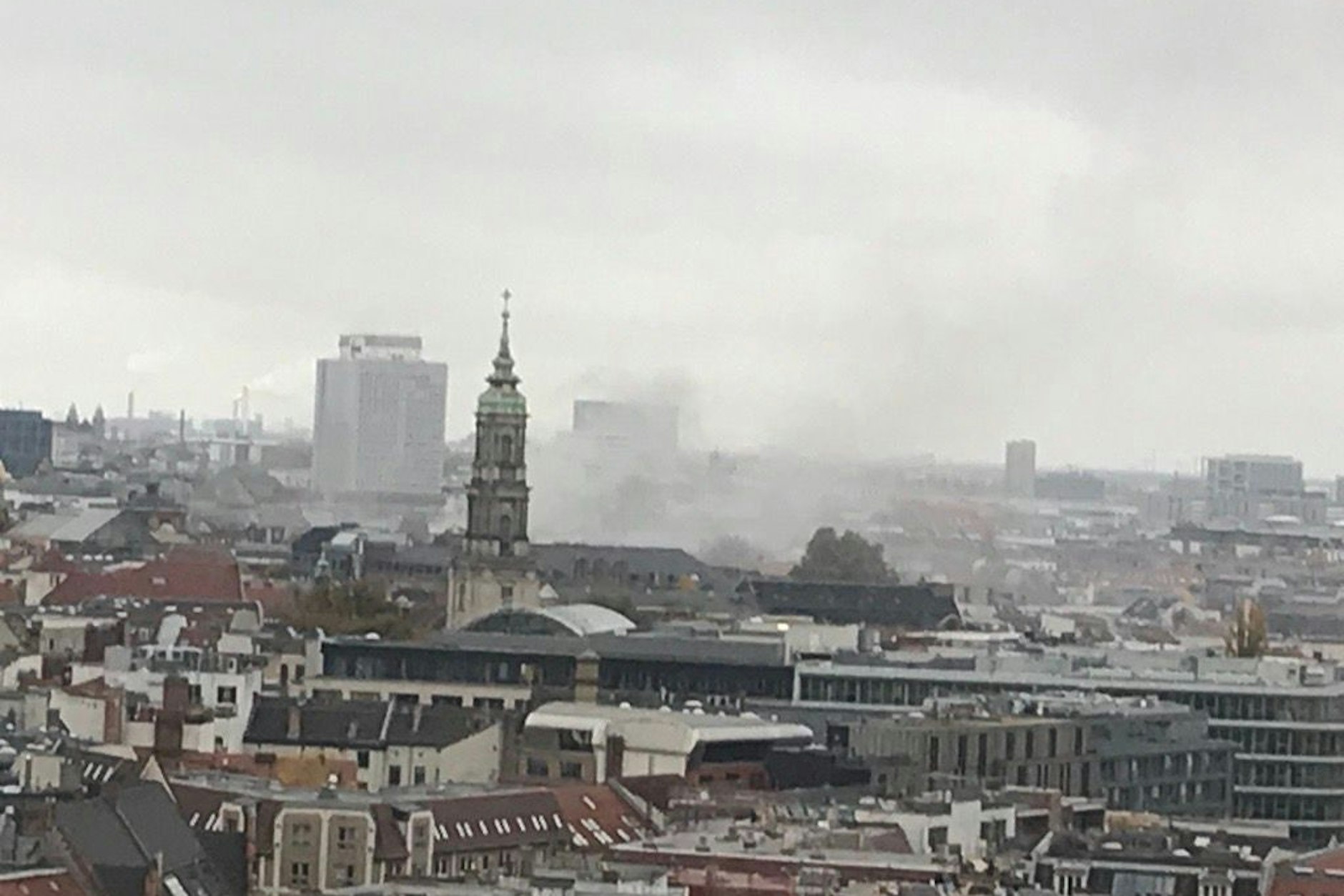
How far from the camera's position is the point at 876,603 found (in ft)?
486

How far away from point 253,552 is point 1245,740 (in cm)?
7970

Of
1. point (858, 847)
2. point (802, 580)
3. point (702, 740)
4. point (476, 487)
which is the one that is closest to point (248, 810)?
point (858, 847)

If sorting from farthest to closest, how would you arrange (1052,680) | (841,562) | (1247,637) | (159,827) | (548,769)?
(841,562), (1247,637), (1052,680), (548,769), (159,827)

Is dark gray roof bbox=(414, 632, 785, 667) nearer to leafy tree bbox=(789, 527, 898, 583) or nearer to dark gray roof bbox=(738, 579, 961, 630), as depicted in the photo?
dark gray roof bbox=(738, 579, 961, 630)

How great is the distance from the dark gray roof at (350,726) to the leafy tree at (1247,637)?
126 feet

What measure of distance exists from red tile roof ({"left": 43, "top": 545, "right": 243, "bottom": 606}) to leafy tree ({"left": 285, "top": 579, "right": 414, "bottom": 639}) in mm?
2188

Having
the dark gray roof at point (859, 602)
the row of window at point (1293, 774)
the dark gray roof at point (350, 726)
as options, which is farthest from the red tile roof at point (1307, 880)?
the dark gray roof at point (859, 602)

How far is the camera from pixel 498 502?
431 ft

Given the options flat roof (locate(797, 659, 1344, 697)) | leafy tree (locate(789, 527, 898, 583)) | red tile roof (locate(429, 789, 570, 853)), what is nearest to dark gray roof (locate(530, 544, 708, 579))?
leafy tree (locate(789, 527, 898, 583))

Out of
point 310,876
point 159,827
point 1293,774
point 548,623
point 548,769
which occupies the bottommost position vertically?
point 310,876

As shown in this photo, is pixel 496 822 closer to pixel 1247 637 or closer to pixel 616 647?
pixel 616 647

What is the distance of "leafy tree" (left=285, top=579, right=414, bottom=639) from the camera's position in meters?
124

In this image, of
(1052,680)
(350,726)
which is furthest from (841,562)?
(350,726)

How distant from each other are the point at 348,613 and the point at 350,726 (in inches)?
1410
